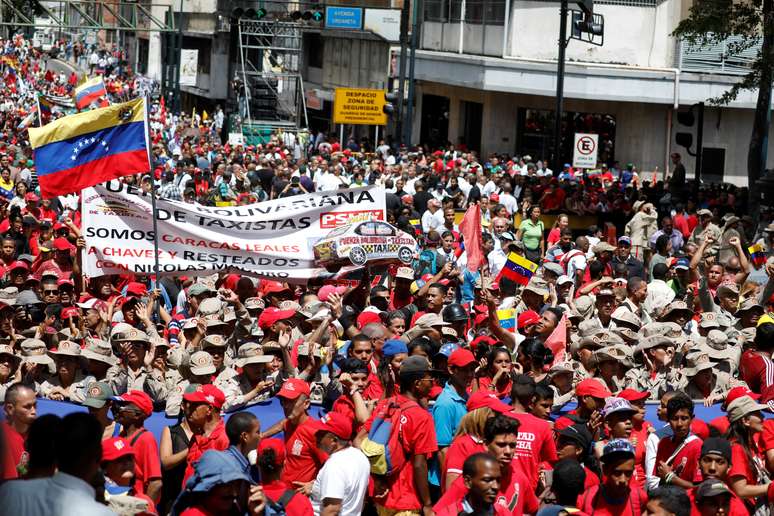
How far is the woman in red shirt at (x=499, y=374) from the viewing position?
30.1 feet

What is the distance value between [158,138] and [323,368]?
89.0 feet

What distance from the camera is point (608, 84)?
36.3 m

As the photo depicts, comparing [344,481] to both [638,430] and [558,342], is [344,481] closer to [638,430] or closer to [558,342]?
[638,430]

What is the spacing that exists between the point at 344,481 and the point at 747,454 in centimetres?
223

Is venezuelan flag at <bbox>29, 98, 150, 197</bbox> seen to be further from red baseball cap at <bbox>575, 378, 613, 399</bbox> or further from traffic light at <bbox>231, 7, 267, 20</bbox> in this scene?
traffic light at <bbox>231, 7, 267, 20</bbox>

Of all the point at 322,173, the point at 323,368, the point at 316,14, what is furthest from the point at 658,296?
the point at 316,14

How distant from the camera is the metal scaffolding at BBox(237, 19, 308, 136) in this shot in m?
50.8

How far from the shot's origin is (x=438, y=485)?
8008 mm

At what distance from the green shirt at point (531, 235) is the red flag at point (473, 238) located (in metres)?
3.57

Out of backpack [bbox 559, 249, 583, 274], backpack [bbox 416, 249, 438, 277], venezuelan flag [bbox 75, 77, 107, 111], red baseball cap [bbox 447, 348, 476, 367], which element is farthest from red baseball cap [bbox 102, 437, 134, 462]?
venezuelan flag [bbox 75, 77, 107, 111]

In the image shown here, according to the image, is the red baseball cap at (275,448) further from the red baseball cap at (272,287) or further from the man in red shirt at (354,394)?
the red baseball cap at (272,287)

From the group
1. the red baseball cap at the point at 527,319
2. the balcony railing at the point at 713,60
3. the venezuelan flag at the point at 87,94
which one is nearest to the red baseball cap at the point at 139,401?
the red baseball cap at the point at 527,319

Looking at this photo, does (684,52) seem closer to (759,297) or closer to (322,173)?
(322,173)

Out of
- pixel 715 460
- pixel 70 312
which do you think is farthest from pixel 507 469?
pixel 70 312
